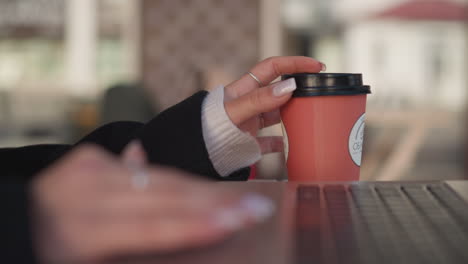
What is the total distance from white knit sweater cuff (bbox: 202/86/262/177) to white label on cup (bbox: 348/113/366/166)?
14 centimetres

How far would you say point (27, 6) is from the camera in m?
4.94

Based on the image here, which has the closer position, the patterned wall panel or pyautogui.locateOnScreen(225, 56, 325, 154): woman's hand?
pyautogui.locateOnScreen(225, 56, 325, 154): woman's hand

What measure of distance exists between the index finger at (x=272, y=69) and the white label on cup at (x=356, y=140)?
0.16m

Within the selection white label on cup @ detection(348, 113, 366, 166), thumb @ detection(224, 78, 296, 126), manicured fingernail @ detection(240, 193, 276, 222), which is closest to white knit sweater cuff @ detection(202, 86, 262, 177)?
thumb @ detection(224, 78, 296, 126)

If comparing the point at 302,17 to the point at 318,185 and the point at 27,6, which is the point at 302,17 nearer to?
the point at 27,6

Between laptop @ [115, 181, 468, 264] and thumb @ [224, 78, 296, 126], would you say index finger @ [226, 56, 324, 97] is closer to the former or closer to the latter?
thumb @ [224, 78, 296, 126]

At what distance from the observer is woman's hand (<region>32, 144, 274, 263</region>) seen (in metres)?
0.32

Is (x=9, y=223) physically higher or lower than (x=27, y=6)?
lower

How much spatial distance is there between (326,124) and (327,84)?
0.05 meters

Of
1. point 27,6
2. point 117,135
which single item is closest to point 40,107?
point 27,6

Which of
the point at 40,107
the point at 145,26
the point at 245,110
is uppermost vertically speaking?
the point at 145,26

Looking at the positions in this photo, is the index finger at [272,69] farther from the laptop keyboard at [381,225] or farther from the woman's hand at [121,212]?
the woman's hand at [121,212]

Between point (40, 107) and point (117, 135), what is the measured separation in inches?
172

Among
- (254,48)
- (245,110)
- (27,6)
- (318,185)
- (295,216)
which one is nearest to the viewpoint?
(295,216)
